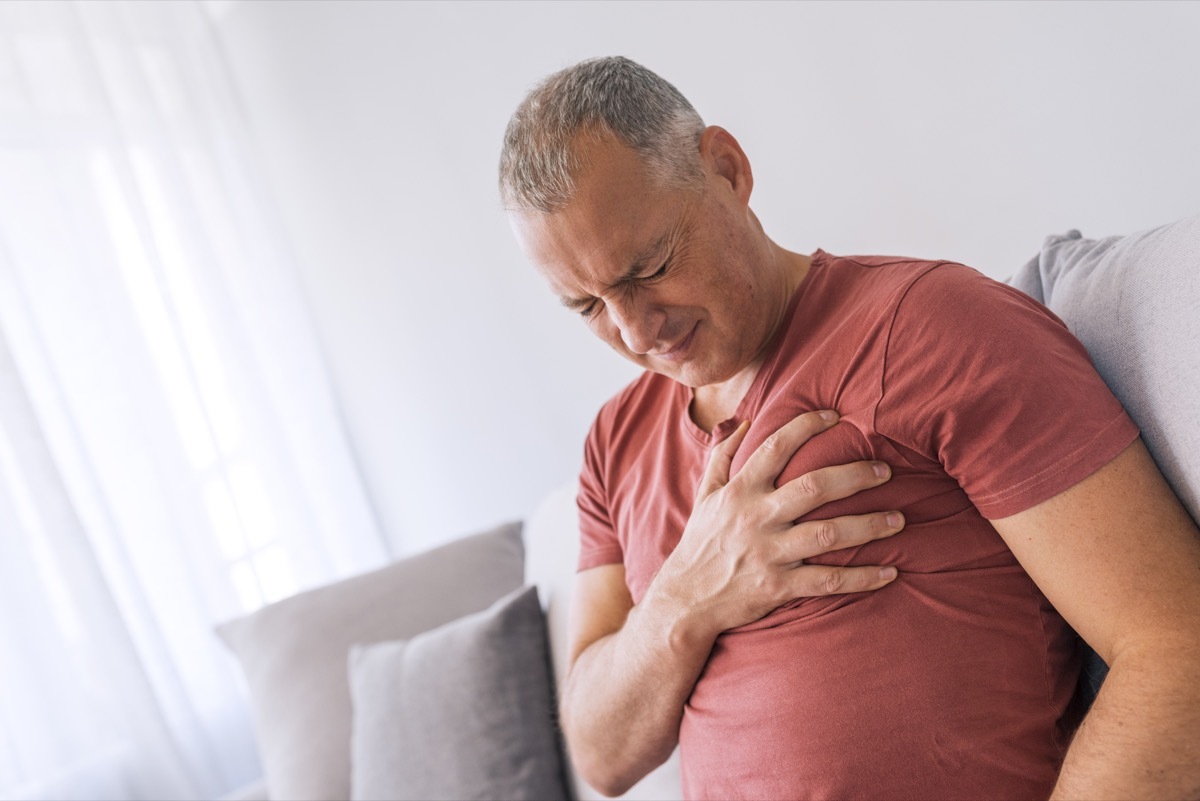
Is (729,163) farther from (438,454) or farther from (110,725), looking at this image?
(110,725)

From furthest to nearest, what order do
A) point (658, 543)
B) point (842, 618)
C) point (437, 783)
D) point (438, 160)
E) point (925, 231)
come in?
point (438, 160)
point (437, 783)
point (925, 231)
point (658, 543)
point (842, 618)

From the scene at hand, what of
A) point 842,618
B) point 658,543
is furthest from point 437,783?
point 842,618

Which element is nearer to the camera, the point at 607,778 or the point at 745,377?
the point at 745,377

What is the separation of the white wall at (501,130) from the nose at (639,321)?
24.5 inches

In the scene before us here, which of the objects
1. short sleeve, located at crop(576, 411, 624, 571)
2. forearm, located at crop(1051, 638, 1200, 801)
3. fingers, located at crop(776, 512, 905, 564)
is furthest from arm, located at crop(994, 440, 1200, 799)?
short sleeve, located at crop(576, 411, 624, 571)

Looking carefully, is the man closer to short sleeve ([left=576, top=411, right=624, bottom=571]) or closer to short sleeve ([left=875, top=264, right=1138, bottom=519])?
short sleeve ([left=875, top=264, right=1138, bottom=519])

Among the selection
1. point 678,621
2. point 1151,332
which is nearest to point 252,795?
point 678,621

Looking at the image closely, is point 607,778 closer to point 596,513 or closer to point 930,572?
point 596,513

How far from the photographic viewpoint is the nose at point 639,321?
3.87 feet

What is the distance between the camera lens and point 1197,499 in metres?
0.92

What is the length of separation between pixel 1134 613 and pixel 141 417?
2.32 metres

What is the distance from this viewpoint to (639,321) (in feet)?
3.87

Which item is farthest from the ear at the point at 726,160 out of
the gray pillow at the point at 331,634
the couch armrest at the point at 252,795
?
the couch armrest at the point at 252,795

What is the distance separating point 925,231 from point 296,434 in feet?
6.35
